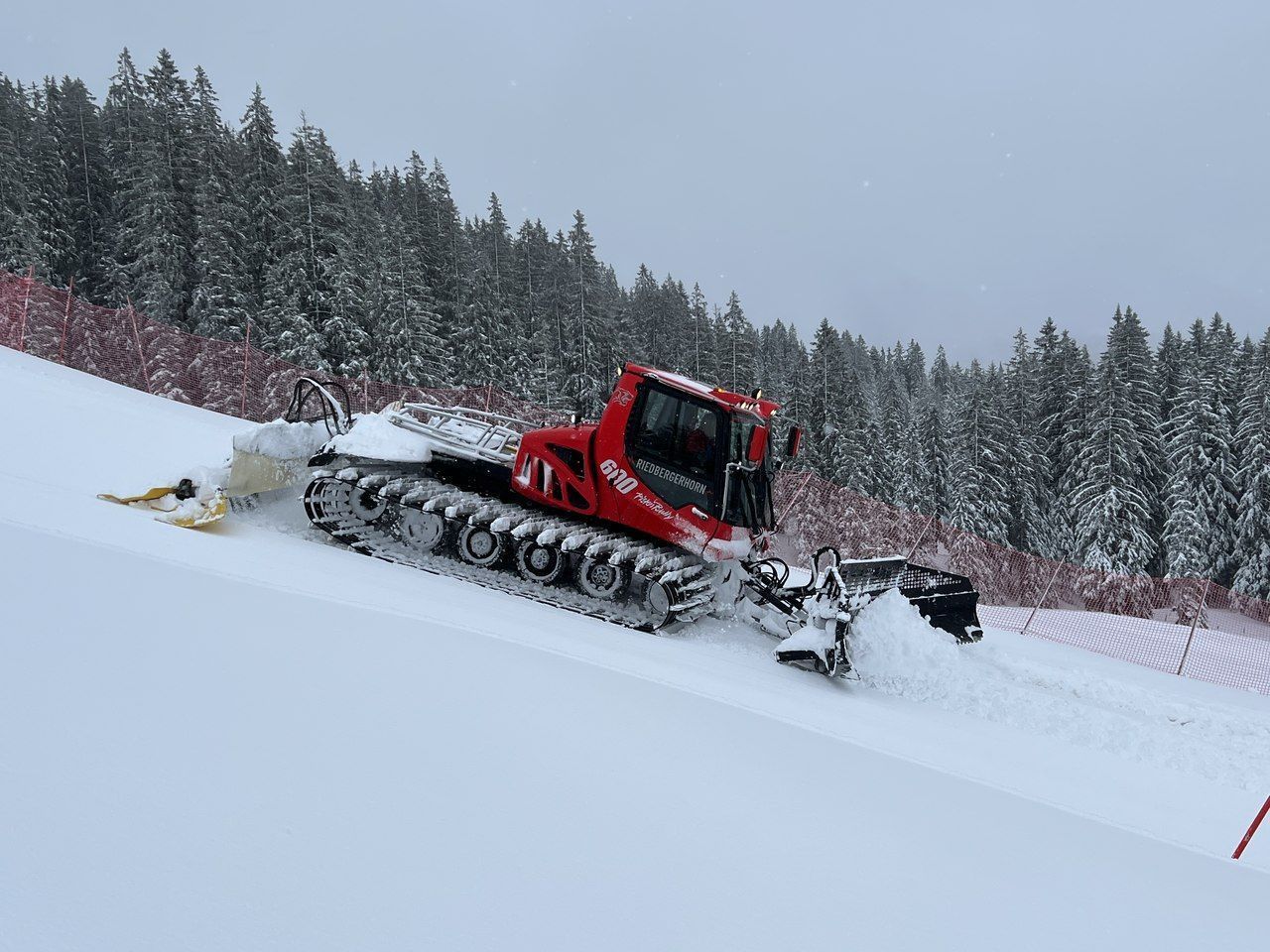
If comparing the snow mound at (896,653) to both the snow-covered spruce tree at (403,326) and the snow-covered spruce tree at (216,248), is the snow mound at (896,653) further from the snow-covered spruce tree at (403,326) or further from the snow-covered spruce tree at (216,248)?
the snow-covered spruce tree at (216,248)

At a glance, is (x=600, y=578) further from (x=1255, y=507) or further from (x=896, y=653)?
(x=1255, y=507)

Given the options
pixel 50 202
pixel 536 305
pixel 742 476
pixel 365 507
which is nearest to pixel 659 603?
pixel 742 476

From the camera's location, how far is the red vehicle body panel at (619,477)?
762 centimetres

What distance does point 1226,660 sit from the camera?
38.8 ft

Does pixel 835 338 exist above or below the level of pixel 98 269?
above

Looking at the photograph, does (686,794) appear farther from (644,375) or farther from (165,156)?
(165,156)

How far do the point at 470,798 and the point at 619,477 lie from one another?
17.8 ft

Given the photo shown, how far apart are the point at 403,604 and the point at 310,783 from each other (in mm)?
2587

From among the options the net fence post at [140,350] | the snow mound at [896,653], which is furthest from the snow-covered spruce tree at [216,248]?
the snow mound at [896,653]

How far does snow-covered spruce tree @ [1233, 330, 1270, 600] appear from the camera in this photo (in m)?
34.8

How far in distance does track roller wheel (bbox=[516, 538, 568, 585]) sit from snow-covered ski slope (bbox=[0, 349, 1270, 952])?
2227mm

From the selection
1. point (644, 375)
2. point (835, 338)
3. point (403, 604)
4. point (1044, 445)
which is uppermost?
point (835, 338)

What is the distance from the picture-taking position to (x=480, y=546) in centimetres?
776

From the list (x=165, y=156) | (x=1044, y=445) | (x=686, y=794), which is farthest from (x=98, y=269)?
(x=1044, y=445)
